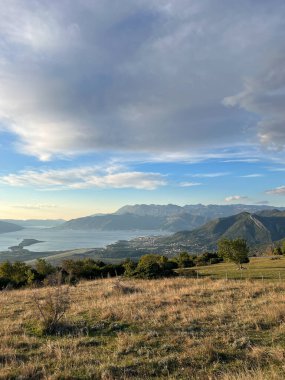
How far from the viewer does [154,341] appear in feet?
30.9

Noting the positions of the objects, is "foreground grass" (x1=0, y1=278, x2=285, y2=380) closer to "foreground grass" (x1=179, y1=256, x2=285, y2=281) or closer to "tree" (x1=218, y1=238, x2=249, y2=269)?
"foreground grass" (x1=179, y1=256, x2=285, y2=281)

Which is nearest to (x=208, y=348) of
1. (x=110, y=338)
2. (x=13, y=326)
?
→ (x=110, y=338)

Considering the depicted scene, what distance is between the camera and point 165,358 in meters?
7.88

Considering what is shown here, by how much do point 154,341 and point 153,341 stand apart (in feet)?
0.11

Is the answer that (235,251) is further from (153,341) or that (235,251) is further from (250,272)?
(153,341)

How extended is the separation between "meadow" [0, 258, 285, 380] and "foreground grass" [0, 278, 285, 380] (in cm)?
2

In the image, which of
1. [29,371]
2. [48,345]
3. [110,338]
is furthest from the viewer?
[110,338]

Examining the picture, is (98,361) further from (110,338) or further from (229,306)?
(229,306)

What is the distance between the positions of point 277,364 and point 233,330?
291 cm

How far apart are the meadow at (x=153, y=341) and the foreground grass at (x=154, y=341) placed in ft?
0.07

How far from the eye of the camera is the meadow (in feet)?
23.8

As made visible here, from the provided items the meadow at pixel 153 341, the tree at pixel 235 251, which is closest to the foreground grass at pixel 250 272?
the tree at pixel 235 251

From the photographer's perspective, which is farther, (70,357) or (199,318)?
(199,318)

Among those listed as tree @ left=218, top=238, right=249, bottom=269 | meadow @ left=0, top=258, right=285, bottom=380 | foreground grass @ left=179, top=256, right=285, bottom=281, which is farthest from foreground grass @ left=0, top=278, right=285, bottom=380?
tree @ left=218, top=238, right=249, bottom=269
